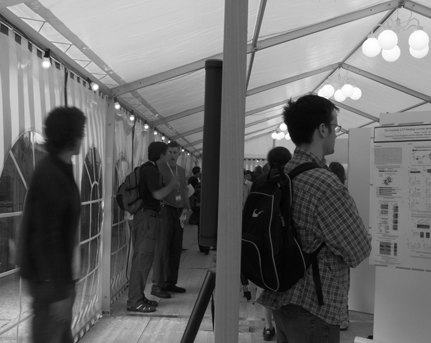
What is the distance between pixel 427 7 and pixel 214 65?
18.2 feet

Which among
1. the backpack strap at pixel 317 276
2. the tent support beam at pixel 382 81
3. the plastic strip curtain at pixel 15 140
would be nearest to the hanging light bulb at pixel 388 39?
the plastic strip curtain at pixel 15 140

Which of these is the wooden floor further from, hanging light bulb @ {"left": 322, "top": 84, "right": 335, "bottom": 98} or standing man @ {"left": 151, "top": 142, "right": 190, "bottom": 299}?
hanging light bulb @ {"left": 322, "top": 84, "right": 335, "bottom": 98}

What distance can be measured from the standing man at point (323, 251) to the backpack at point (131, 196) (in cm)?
337

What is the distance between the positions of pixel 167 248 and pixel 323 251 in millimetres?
4273

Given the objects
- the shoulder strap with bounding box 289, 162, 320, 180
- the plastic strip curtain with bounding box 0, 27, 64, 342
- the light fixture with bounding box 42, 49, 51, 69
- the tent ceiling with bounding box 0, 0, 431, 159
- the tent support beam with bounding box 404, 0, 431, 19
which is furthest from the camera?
the tent support beam with bounding box 404, 0, 431, 19

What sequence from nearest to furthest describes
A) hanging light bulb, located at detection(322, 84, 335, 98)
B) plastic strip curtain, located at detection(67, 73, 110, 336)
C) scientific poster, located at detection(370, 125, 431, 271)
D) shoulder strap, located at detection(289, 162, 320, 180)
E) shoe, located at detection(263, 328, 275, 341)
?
shoulder strap, located at detection(289, 162, 320, 180) < scientific poster, located at detection(370, 125, 431, 271) < plastic strip curtain, located at detection(67, 73, 110, 336) < shoe, located at detection(263, 328, 275, 341) < hanging light bulb, located at detection(322, 84, 335, 98)

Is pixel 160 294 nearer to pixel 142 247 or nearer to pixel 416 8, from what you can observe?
pixel 142 247

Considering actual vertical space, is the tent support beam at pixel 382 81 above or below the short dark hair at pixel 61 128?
above

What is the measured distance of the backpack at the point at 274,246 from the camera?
4.89ft

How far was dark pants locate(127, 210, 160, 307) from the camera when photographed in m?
4.82

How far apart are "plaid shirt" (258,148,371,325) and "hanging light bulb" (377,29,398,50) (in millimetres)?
3462

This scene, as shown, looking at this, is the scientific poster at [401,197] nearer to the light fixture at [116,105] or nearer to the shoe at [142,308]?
the shoe at [142,308]

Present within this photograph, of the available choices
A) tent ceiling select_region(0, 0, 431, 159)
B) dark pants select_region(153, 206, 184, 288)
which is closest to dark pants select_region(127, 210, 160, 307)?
dark pants select_region(153, 206, 184, 288)

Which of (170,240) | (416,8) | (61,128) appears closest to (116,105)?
(170,240)
